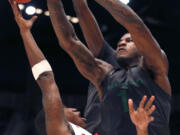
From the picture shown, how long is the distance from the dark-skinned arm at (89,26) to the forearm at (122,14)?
38 cm

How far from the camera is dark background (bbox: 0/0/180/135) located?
6.18m

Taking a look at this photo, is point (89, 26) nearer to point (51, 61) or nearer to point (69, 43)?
point (69, 43)

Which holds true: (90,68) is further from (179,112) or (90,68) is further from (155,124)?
(179,112)

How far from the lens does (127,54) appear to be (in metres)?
2.86

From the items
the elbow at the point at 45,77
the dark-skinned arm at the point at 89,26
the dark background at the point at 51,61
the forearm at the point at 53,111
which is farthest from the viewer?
the dark background at the point at 51,61

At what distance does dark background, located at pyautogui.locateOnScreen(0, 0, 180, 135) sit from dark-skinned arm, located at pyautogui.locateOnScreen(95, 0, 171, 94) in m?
3.26

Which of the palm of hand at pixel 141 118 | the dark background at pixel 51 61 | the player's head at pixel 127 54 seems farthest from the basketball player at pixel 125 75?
the dark background at pixel 51 61

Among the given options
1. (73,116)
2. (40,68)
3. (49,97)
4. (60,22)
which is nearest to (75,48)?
(60,22)

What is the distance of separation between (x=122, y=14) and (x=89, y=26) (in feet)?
1.53

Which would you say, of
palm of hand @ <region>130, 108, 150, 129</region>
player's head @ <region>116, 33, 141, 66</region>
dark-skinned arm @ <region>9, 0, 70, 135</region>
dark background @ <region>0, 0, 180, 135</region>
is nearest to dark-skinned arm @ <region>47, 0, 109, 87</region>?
player's head @ <region>116, 33, 141, 66</region>

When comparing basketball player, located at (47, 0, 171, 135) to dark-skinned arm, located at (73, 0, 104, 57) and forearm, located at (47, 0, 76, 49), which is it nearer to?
forearm, located at (47, 0, 76, 49)

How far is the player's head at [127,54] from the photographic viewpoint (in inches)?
113

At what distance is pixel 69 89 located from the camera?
317 inches

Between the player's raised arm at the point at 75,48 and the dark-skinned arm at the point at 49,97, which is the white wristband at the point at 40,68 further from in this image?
the player's raised arm at the point at 75,48
